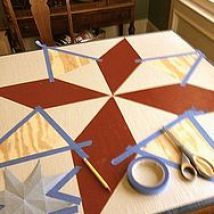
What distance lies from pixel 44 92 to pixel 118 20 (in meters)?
1.78

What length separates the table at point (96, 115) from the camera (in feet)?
2.41

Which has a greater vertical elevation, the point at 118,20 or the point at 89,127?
the point at 89,127

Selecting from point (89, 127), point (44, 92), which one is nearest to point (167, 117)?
point (89, 127)

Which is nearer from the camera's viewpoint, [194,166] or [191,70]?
[194,166]

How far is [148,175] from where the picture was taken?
771 millimetres

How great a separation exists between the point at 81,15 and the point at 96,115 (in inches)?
68.9

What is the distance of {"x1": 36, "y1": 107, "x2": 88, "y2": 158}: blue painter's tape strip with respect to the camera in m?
0.85

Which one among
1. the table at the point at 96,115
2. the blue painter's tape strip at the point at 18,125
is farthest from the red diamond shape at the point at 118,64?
the blue painter's tape strip at the point at 18,125

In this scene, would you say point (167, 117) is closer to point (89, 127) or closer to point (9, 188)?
point (89, 127)

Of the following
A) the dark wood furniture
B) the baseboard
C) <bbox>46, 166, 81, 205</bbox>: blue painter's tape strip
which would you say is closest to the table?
<bbox>46, 166, 81, 205</bbox>: blue painter's tape strip

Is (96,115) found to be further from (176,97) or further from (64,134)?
(176,97)

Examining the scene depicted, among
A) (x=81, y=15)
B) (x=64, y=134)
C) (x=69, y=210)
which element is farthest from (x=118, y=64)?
(x=81, y=15)

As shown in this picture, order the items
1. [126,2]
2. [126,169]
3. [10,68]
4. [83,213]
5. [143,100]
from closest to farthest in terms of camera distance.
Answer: [83,213]
[126,169]
[143,100]
[10,68]
[126,2]

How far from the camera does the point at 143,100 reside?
1.05 metres
